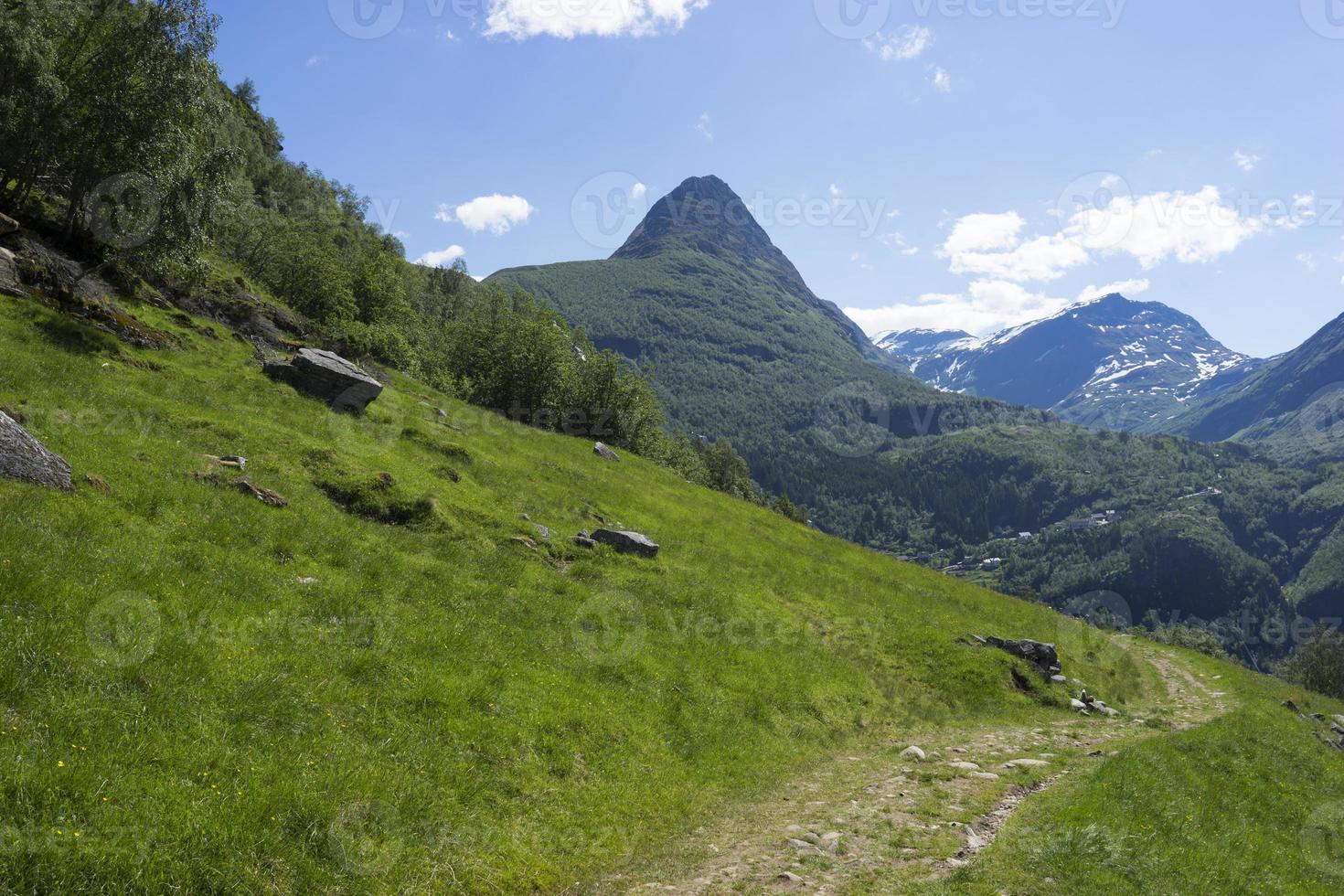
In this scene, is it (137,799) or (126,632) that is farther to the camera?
(126,632)

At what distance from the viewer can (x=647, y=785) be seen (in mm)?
13812

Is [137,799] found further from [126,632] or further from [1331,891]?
[1331,891]

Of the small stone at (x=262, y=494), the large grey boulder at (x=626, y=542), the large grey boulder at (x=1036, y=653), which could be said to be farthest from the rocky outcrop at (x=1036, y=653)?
the small stone at (x=262, y=494)

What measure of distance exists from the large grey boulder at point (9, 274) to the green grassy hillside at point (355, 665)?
2.77 m

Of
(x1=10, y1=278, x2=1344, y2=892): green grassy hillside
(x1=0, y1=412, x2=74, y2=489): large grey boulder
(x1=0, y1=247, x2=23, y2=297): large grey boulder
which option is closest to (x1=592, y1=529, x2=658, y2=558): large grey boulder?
(x1=10, y1=278, x2=1344, y2=892): green grassy hillside

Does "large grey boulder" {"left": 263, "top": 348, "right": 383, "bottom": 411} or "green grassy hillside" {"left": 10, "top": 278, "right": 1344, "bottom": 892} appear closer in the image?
"green grassy hillside" {"left": 10, "top": 278, "right": 1344, "bottom": 892}

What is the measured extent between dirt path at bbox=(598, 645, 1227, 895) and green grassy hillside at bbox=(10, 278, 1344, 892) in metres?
1.03

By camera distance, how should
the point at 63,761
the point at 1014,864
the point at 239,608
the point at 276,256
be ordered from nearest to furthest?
1. the point at 63,761
2. the point at 1014,864
3. the point at 239,608
4. the point at 276,256

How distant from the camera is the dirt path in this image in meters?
11.0

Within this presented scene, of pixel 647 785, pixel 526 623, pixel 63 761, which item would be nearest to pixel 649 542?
pixel 526 623

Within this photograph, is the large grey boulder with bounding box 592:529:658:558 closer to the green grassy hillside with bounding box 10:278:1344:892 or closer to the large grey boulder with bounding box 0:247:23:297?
the green grassy hillside with bounding box 10:278:1344:892

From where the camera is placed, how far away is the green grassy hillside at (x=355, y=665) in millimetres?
8156

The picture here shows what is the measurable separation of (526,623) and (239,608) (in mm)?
7312

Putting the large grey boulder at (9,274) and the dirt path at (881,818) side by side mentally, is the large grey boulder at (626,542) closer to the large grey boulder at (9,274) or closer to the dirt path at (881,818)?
the dirt path at (881,818)
